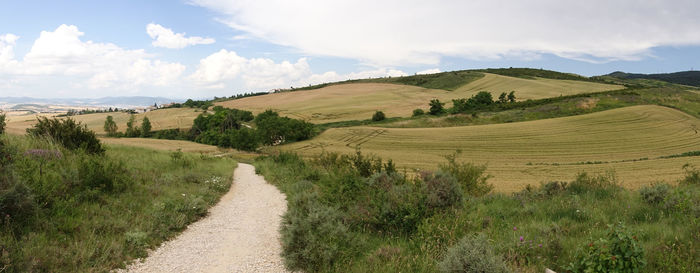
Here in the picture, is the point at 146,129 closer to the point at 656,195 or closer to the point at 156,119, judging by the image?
the point at 156,119

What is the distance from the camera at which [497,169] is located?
31.1 metres

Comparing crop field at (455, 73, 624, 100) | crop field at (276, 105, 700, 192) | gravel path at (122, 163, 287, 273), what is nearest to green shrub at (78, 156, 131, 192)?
gravel path at (122, 163, 287, 273)

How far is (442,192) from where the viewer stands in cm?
838

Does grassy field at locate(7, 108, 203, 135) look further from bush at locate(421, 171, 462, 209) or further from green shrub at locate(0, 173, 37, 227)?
bush at locate(421, 171, 462, 209)

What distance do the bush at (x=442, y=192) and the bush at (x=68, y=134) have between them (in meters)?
13.8

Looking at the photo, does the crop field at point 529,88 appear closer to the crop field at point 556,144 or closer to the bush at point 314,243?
the crop field at point 556,144

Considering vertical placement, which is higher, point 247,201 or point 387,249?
point 387,249

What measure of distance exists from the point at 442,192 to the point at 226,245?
5.22 m

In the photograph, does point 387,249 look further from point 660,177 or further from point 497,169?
point 497,169

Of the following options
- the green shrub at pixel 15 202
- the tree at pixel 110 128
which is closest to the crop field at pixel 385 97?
the tree at pixel 110 128

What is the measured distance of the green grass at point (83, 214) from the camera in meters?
5.85

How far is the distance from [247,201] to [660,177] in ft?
80.4

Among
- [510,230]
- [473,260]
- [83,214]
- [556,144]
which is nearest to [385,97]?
[556,144]

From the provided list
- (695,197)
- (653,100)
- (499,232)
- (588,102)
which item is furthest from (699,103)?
(499,232)
